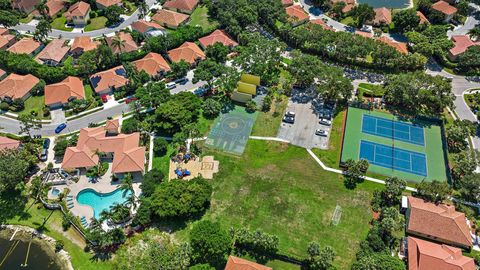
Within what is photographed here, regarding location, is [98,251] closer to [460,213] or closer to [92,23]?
[460,213]

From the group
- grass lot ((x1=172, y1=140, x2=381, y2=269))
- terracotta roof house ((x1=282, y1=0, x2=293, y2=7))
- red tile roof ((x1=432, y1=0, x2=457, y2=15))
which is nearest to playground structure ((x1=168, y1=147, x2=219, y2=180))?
grass lot ((x1=172, y1=140, x2=381, y2=269))

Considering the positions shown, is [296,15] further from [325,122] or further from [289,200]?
[289,200]

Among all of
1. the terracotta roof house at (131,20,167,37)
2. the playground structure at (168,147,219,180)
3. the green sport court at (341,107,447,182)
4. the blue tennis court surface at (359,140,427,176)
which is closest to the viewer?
the playground structure at (168,147,219,180)

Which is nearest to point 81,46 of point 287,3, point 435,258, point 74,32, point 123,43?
point 123,43

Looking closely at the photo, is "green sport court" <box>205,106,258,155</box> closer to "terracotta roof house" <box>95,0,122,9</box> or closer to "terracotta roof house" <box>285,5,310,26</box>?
"terracotta roof house" <box>285,5,310,26</box>

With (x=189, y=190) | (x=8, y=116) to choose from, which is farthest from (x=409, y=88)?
(x=8, y=116)

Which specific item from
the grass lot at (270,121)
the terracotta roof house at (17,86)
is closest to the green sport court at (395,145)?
the grass lot at (270,121)

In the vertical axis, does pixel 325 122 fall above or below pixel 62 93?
below
